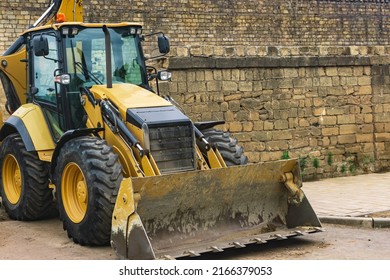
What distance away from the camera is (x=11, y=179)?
9.37m

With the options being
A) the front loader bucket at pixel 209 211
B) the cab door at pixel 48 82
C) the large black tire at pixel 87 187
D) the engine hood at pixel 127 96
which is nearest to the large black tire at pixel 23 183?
the cab door at pixel 48 82

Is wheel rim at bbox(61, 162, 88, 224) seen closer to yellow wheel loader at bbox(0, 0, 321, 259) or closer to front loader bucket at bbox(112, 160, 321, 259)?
yellow wheel loader at bbox(0, 0, 321, 259)

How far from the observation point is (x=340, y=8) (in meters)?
31.6

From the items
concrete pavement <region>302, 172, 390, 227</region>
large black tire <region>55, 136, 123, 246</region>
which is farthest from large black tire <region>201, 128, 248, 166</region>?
large black tire <region>55, 136, 123, 246</region>

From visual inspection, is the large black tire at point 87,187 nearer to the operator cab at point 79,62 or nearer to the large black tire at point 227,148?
the operator cab at point 79,62

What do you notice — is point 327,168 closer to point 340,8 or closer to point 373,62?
point 373,62

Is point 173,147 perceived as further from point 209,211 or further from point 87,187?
point 87,187

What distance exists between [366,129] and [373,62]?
130 centimetres

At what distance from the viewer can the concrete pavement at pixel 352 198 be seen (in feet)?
28.4

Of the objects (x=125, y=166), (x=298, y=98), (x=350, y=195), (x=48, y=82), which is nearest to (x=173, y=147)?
(x=125, y=166)

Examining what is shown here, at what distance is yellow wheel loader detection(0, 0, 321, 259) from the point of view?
6.90m

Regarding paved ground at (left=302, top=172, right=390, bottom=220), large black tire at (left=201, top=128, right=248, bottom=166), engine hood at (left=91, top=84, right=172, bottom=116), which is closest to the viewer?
engine hood at (left=91, top=84, right=172, bottom=116)

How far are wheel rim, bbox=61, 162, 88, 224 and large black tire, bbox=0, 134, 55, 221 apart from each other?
102 centimetres
